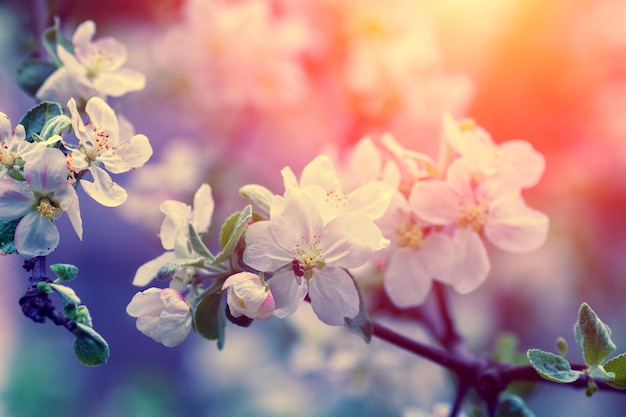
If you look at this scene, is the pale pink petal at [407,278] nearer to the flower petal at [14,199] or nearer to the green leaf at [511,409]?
the green leaf at [511,409]

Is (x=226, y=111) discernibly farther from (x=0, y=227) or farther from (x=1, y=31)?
(x=0, y=227)

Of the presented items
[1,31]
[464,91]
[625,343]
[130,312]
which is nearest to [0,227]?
[130,312]

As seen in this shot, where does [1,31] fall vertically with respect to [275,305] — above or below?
above

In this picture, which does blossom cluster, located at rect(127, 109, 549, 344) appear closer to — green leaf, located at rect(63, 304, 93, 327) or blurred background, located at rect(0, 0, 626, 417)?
green leaf, located at rect(63, 304, 93, 327)

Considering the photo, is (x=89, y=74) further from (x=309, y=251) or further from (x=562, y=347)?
(x=562, y=347)

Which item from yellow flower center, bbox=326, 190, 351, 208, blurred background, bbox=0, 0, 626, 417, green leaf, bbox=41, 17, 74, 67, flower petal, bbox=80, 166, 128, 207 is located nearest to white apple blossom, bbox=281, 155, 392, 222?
yellow flower center, bbox=326, 190, 351, 208

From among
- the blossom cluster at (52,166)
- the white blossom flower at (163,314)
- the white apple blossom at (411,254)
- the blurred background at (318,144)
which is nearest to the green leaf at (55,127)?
the blossom cluster at (52,166)
